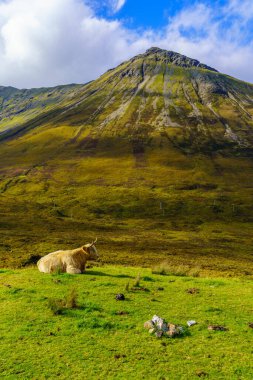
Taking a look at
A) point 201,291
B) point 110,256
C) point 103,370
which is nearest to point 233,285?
point 201,291

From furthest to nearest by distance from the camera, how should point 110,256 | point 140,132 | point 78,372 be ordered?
point 140,132 → point 110,256 → point 78,372

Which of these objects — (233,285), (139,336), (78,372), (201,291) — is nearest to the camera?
(78,372)

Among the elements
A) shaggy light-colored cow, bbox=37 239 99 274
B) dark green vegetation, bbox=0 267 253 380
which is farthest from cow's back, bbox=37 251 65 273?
dark green vegetation, bbox=0 267 253 380

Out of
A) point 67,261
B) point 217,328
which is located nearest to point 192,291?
point 217,328

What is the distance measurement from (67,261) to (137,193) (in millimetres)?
84749

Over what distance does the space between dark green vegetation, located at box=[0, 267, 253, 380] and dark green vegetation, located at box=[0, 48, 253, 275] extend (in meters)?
13.3

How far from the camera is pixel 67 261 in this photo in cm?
2277

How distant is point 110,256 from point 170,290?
1896 cm

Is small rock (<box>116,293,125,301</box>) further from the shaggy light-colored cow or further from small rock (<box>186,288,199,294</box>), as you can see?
the shaggy light-colored cow

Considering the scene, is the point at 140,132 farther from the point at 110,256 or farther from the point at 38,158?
the point at 110,256

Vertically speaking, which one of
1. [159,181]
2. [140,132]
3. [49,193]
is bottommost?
[49,193]

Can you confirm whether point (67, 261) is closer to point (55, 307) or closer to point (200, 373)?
point (55, 307)

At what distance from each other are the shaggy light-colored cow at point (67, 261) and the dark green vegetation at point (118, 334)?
261cm

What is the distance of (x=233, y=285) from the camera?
21.3 meters
